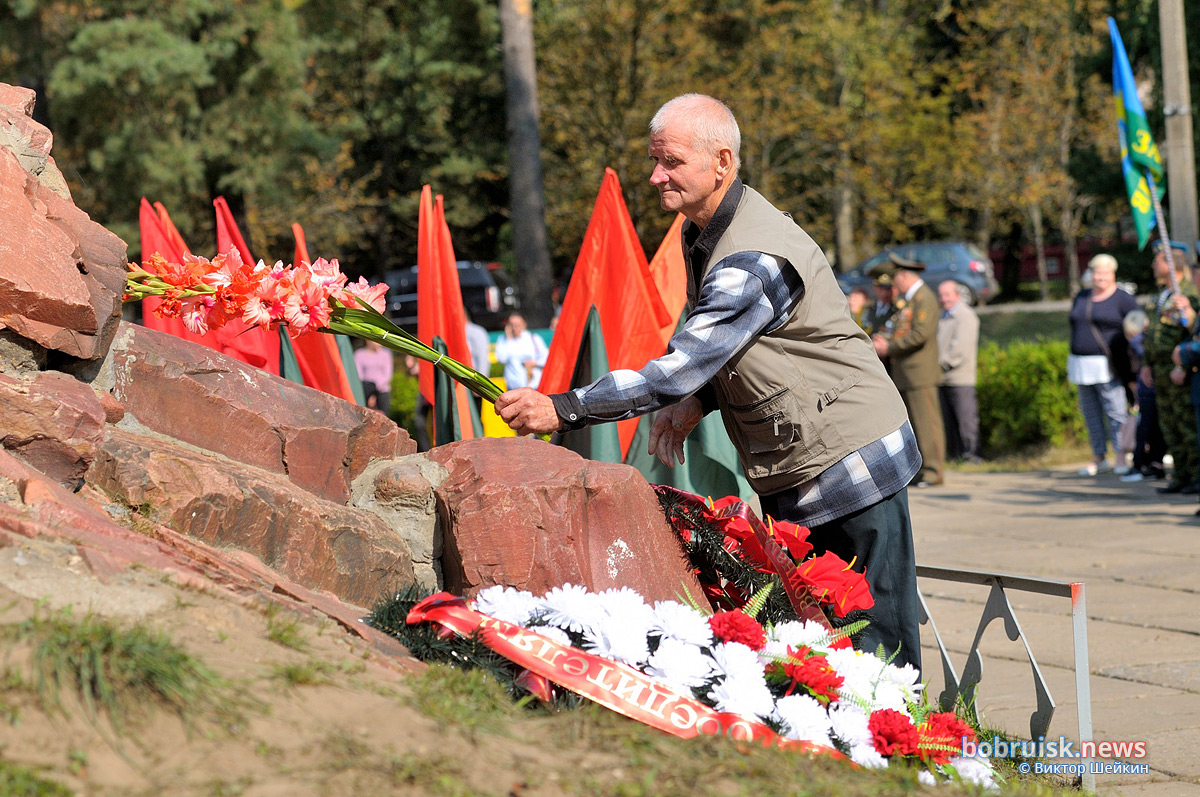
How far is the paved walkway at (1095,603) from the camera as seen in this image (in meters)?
3.75

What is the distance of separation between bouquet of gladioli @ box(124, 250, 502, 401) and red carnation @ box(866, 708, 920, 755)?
1400 millimetres

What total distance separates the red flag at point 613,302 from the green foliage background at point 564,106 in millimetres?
8082

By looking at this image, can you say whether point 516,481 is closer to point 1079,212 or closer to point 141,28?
point 141,28

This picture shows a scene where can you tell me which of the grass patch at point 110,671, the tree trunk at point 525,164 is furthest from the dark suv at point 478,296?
the grass patch at point 110,671

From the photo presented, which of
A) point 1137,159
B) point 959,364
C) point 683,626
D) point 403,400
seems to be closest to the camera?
point 683,626

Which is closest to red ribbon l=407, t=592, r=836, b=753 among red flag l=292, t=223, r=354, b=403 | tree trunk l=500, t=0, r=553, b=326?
red flag l=292, t=223, r=354, b=403

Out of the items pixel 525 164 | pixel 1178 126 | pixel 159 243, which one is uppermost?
pixel 525 164

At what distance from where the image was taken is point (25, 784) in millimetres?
1749

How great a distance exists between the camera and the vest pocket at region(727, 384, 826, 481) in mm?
2979

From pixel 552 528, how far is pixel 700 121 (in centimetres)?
111

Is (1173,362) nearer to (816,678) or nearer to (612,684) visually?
(816,678)

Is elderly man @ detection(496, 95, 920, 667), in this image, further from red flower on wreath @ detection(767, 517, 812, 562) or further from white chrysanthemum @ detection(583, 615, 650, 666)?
white chrysanthemum @ detection(583, 615, 650, 666)

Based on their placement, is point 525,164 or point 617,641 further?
point 525,164

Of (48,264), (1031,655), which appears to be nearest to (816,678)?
(1031,655)
